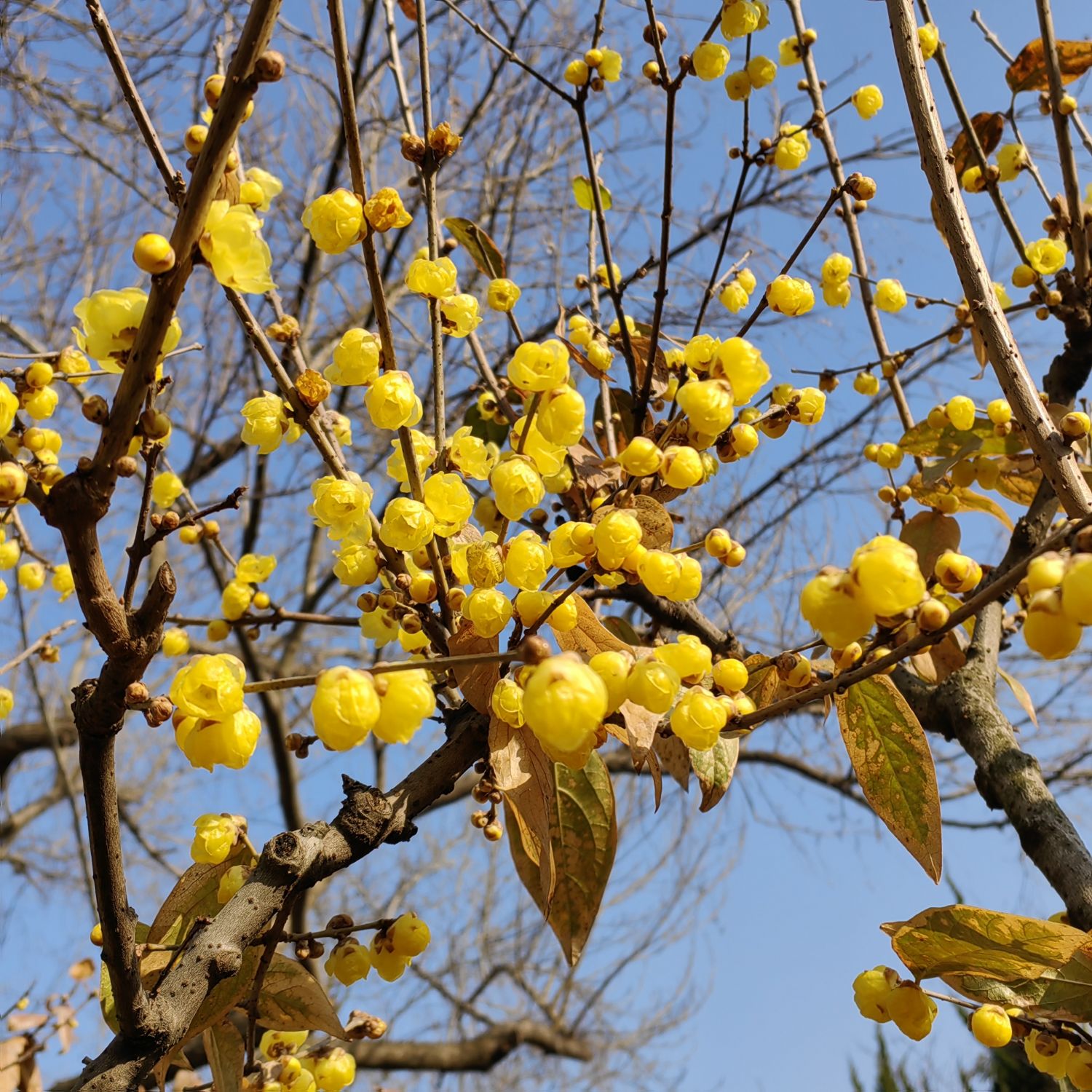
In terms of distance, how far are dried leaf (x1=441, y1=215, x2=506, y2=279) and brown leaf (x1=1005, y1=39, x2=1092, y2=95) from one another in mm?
1078

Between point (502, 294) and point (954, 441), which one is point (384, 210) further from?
point (954, 441)

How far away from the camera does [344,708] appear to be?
60 cm

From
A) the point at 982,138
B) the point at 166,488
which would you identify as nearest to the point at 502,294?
the point at 166,488

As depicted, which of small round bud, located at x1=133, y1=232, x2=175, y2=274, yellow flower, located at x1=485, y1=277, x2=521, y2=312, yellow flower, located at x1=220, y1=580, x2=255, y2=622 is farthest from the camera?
yellow flower, located at x1=220, y1=580, x2=255, y2=622

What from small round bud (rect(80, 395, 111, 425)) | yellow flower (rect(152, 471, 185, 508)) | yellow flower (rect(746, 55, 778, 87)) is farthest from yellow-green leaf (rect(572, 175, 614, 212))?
small round bud (rect(80, 395, 111, 425))

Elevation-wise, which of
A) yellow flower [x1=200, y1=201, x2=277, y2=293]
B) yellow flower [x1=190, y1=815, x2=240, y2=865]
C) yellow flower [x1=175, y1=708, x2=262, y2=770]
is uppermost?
yellow flower [x1=200, y1=201, x2=277, y2=293]

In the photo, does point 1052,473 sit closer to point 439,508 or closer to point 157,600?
point 439,508

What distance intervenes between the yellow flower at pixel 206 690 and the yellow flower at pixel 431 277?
422 mm

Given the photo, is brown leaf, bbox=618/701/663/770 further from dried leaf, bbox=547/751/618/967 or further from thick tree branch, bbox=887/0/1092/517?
thick tree branch, bbox=887/0/1092/517

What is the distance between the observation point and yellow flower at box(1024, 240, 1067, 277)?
153 cm

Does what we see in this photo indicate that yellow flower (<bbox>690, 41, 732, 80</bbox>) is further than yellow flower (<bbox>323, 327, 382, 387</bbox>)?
Yes

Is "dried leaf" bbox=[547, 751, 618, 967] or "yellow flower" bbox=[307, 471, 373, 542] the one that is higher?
"yellow flower" bbox=[307, 471, 373, 542]

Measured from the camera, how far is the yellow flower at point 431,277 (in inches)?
34.9

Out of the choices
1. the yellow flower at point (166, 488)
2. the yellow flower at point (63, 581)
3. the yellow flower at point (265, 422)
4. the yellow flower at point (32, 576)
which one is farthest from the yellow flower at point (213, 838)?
the yellow flower at point (32, 576)
